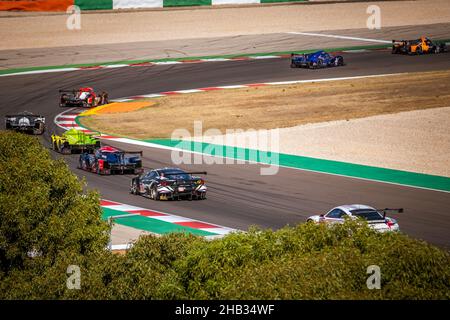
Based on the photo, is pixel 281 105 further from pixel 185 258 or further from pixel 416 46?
pixel 185 258

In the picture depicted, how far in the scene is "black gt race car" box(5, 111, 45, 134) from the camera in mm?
43531

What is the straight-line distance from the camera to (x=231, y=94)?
53625 mm

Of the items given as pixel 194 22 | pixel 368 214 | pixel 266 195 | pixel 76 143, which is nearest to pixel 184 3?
pixel 194 22

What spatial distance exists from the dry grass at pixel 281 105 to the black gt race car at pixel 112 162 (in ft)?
23.5

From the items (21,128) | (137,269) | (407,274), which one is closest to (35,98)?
(21,128)

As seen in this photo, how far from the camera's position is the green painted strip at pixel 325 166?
114ft

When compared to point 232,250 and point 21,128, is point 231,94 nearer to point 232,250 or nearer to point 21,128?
point 21,128

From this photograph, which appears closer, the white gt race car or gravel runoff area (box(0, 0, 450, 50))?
the white gt race car

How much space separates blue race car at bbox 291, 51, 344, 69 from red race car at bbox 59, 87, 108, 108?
1340 centimetres

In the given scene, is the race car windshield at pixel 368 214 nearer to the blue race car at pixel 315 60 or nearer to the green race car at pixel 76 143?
the green race car at pixel 76 143

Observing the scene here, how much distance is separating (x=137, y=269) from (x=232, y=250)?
6.17ft

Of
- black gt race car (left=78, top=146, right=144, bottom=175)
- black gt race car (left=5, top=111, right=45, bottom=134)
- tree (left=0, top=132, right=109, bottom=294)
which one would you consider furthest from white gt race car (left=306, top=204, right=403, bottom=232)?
black gt race car (left=5, top=111, right=45, bottom=134)

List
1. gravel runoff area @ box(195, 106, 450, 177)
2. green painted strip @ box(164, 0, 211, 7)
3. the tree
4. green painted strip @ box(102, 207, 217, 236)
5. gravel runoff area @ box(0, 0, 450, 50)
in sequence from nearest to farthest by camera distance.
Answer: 1. the tree
2. green painted strip @ box(102, 207, 217, 236)
3. gravel runoff area @ box(195, 106, 450, 177)
4. gravel runoff area @ box(0, 0, 450, 50)
5. green painted strip @ box(164, 0, 211, 7)

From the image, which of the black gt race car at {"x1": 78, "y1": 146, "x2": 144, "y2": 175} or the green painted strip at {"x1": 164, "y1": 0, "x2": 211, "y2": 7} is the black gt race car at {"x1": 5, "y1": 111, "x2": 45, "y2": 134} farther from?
the green painted strip at {"x1": 164, "y1": 0, "x2": 211, "y2": 7}
